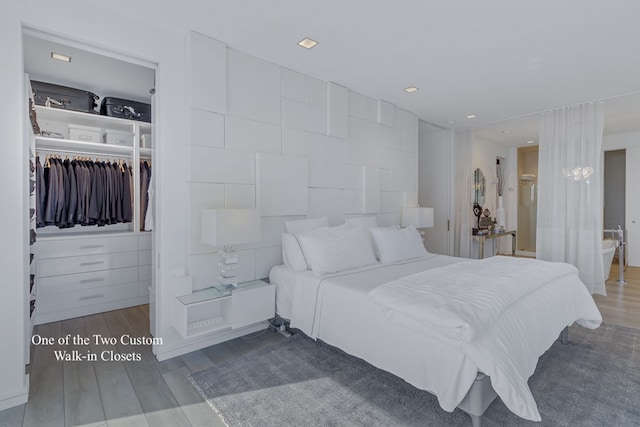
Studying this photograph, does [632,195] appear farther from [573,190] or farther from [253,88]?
[253,88]

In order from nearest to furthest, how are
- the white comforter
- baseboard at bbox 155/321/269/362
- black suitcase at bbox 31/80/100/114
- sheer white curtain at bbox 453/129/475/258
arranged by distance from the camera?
the white comforter, baseboard at bbox 155/321/269/362, black suitcase at bbox 31/80/100/114, sheer white curtain at bbox 453/129/475/258

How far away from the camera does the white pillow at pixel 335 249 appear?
112 inches

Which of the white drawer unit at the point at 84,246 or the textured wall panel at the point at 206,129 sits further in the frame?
the white drawer unit at the point at 84,246

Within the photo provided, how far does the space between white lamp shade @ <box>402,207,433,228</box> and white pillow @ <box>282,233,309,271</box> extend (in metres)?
2.11

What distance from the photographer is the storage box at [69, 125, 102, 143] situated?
12.2 feet

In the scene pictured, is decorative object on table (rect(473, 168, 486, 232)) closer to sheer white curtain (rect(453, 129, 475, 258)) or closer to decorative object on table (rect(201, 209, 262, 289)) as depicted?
sheer white curtain (rect(453, 129, 475, 258))

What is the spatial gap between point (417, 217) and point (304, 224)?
76.4 inches

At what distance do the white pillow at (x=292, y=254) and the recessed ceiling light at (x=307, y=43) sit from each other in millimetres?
1722

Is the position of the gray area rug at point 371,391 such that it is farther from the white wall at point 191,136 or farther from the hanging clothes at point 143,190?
the hanging clothes at point 143,190

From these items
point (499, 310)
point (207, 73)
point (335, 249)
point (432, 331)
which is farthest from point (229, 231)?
point (499, 310)

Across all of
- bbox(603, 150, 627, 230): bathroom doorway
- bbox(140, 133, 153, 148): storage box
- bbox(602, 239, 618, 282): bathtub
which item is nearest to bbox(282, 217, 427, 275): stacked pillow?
bbox(140, 133, 153, 148): storage box

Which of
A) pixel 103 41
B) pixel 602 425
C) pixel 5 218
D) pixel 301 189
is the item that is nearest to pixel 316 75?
pixel 301 189

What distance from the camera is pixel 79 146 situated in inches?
147

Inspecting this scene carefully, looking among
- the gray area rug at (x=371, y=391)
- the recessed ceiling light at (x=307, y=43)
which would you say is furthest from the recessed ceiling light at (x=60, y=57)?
the gray area rug at (x=371, y=391)
